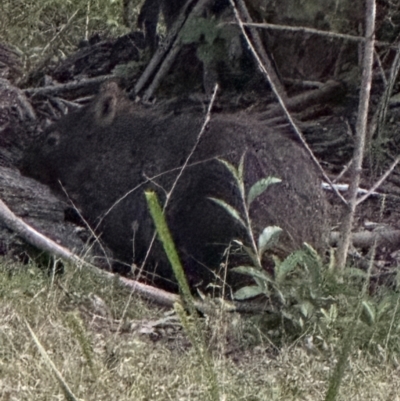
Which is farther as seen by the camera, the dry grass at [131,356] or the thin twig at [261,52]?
the thin twig at [261,52]

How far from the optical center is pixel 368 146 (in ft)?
16.6

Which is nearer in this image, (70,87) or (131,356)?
(131,356)

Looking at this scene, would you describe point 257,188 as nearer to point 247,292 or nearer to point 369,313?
point 247,292

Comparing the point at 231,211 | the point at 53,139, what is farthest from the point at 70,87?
the point at 231,211

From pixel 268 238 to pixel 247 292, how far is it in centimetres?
27

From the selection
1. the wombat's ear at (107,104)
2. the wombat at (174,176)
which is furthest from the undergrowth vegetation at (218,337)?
the wombat's ear at (107,104)

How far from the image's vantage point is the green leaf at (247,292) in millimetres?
3615

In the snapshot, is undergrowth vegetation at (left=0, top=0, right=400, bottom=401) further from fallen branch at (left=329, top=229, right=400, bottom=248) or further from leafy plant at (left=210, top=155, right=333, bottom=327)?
fallen branch at (left=329, top=229, right=400, bottom=248)

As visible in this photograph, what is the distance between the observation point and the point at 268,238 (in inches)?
150

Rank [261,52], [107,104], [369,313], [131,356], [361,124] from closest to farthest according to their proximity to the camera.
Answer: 1. [131,356]
2. [369,313]
3. [361,124]
4. [107,104]
5. [261,52]

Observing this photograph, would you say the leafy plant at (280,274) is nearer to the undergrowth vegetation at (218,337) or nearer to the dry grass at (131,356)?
the undergrowth vegetation at (218,337)

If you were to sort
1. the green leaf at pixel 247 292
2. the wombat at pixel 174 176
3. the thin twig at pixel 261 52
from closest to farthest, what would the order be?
the green leaf at pixel 247 292 < the wombat at pixel 174 176 < the thin twig at pixel 261 52

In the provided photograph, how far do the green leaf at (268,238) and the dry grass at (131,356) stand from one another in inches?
11.9

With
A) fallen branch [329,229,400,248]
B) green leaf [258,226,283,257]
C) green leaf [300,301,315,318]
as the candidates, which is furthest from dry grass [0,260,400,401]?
fallen branch [329,229,400,248]
